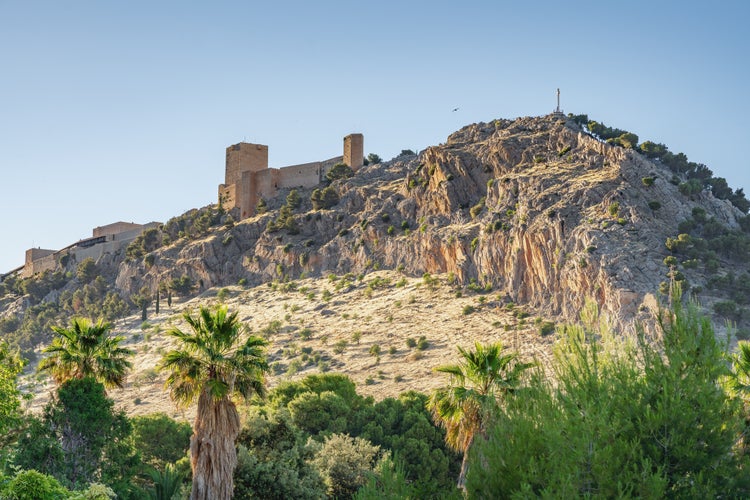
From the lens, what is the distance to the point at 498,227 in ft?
246

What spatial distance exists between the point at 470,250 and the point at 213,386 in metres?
52.4

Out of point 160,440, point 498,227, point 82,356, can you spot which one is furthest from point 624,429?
point 498,227

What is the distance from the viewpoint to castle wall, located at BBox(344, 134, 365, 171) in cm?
10594

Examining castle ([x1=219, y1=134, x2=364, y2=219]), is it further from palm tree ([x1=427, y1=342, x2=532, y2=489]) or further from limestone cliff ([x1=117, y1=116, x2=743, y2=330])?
palm tree ([x1=427, y1=342, x2=532, y2=489])

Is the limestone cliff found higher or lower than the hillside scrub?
higher

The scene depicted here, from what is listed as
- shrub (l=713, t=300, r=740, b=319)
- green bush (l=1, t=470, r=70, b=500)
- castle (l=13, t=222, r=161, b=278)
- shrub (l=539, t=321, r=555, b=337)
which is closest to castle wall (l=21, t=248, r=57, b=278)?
castle (l=13, t=222, r=161, b=278)

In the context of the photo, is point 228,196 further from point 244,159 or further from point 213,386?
point 213,386

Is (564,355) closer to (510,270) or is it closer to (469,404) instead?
(469,404)

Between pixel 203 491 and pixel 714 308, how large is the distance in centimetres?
4645

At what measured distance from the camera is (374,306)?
7819cm

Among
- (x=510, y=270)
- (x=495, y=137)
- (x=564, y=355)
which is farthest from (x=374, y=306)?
(x=564, y=355)

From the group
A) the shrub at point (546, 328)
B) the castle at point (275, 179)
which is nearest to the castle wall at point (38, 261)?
the castle at point (275, 179)

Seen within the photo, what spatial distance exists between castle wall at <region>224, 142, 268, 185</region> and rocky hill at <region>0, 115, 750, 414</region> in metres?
9.90

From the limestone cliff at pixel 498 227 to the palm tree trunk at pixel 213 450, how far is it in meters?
39.0
